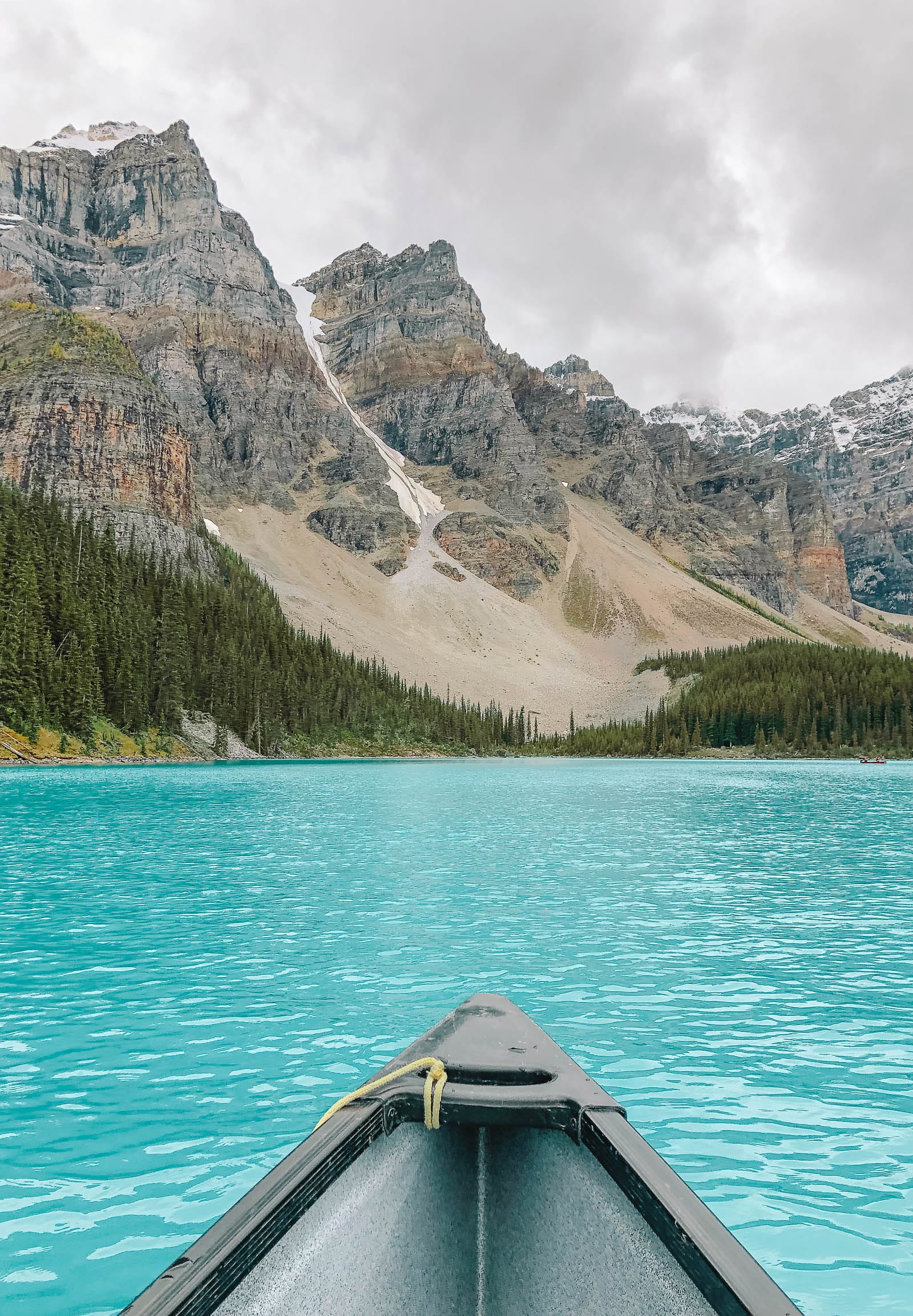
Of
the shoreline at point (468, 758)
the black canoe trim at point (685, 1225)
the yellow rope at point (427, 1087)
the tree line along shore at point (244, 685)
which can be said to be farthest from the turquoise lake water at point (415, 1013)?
the tree line along shore at point (244, 685)

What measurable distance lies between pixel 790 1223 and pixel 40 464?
520ft

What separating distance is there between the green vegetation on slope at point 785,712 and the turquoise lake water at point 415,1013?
119m

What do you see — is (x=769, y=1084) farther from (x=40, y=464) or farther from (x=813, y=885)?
(x=40, y=464)

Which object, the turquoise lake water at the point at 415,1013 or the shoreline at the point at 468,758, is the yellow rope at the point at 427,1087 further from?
the shoreline at the point at 468,758

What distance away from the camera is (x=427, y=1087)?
14.3ft

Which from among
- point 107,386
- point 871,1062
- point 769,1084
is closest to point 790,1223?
point 769,1084

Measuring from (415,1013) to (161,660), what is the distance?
3237 inches

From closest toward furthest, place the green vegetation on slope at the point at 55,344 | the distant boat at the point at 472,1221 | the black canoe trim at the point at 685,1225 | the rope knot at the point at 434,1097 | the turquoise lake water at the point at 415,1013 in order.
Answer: the black canoe trim at the point at 685,1225, the distant boat at the point at 472,1221, the rope knot at the point at 434,1097, the turquoise lake water at the point at 415,1013, the green vegetation on slope at the point at 55,344

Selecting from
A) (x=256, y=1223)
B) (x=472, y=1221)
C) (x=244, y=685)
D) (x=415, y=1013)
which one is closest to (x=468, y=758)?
(x=244, y=685)

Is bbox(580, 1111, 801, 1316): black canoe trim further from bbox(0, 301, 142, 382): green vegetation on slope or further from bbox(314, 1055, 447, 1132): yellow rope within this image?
bbox(0, 301, 142, 382): green vegetation on slope

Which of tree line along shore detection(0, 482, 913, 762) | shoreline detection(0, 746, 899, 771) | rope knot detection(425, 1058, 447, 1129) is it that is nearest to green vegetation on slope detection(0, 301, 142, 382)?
tree line along shore detection(0, 482, 913, 762)

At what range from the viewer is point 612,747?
152m

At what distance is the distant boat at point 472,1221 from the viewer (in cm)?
340

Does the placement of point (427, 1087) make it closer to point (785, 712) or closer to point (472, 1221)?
point (472, 1221)
